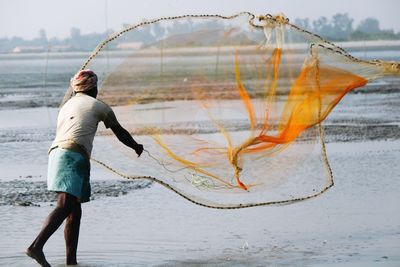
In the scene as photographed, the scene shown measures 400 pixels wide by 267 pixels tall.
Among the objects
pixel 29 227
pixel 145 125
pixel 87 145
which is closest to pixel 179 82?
pixel 145 125


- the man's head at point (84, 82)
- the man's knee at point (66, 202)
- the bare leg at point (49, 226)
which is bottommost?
the bare leg at point (49, 226)

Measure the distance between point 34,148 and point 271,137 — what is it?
639 cm

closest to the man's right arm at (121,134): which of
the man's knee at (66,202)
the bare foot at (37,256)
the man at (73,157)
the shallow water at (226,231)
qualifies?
the man at (73,157)

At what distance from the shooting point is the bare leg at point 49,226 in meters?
6.77

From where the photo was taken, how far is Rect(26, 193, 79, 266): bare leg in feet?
22.2

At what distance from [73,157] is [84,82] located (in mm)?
515

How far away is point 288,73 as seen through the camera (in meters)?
8.57

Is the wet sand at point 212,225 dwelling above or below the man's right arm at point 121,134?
below

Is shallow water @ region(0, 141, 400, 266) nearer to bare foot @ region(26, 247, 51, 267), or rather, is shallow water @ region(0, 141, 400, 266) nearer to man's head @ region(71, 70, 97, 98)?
bare foot @ region(26, 247, 51, 267)

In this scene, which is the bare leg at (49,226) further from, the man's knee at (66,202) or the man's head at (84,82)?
the man's head at (84,82)

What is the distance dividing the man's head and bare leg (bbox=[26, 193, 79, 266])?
712 mm

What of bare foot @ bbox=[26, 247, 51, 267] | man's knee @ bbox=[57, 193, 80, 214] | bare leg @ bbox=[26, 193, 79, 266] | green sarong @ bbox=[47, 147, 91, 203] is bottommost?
bare foot @ bbox=[26, 247, 51, 267]

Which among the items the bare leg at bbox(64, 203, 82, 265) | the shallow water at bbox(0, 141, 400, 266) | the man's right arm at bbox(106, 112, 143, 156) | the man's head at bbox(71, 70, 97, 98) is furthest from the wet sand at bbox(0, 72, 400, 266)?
the man's head at bbox(71, 70, 97, 98)

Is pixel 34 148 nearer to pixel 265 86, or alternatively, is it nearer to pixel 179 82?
pixel 179 82
